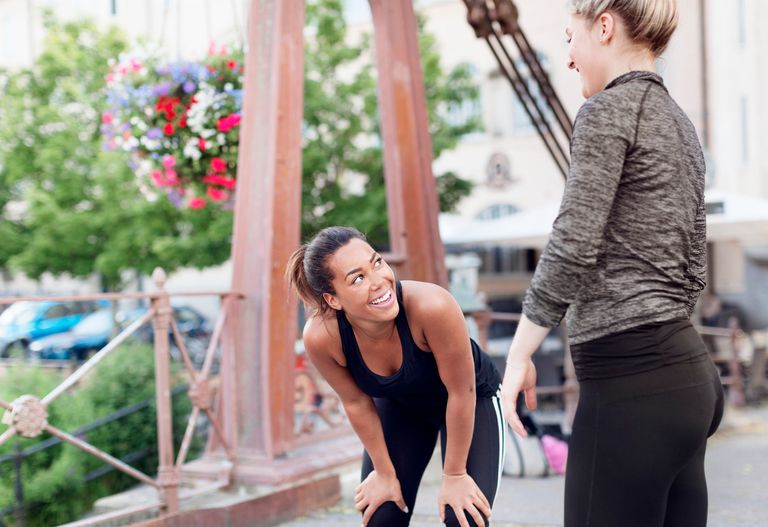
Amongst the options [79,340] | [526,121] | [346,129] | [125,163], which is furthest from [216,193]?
[526,121]

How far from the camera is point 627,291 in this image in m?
1.92

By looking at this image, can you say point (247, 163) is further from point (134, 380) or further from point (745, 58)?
point (745, 58)

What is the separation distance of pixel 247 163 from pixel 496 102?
18.5 meters

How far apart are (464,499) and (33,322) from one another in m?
20.3

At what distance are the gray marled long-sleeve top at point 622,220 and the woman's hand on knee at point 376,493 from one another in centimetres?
→ 102

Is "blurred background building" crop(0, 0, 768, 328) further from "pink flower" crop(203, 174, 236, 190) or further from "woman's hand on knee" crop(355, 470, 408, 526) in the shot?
"woman's hand on knee" crop(355, 470, 408, 526)

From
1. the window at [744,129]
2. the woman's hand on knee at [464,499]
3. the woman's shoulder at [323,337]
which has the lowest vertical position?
the woman's hand on knee at [464,499]

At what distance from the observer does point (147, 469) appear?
7.36 m

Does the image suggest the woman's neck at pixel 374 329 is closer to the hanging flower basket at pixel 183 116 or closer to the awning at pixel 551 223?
the hanging flower basket at pixel 183 116

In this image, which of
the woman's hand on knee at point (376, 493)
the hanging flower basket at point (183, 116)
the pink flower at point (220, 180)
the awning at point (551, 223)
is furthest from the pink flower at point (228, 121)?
the awning at point (551, 223)

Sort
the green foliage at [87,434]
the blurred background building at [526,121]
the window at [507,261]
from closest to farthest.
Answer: the green foliage at [87,434]
the blurred background building at [526,121]
the window at [507,261]

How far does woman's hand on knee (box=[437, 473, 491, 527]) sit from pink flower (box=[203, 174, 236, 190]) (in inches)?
147

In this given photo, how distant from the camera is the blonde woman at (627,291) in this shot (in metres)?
1.90

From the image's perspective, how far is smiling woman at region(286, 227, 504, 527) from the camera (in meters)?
2.59
